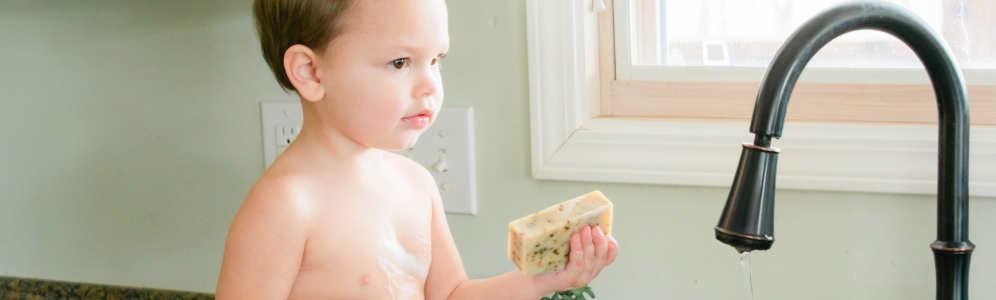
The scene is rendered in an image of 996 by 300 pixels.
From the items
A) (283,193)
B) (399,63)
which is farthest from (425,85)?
(283,193)

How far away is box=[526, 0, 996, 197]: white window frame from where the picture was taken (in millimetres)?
790

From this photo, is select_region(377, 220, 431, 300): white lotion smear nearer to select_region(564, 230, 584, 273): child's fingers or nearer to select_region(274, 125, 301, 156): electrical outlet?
select_region(564, 230, 584, 273): child's fingers

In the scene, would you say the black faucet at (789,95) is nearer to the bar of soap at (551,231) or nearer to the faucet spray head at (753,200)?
the faucet spray head at (753,200)

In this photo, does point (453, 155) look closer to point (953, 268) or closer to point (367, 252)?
point (367, 252)

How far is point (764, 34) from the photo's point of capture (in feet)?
2.91

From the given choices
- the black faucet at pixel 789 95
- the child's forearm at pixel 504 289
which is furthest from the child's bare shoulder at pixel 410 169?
the black faucet at pixel 789 95

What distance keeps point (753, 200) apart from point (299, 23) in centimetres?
40

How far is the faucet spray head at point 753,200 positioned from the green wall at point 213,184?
11.3 inches

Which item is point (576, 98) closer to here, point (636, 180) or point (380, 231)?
point (636, 180)

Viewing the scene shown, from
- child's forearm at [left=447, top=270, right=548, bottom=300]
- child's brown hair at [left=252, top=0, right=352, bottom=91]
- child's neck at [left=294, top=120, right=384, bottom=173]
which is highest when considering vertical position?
child's brown hair at [left=252, top=0, right=352, bottom=91]

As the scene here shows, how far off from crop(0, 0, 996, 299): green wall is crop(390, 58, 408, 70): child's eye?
0.31 meters

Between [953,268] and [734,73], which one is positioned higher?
[734,73]

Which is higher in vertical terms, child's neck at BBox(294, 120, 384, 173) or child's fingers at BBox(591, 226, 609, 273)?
child's neck at BBox(294, 120, 384, 173)

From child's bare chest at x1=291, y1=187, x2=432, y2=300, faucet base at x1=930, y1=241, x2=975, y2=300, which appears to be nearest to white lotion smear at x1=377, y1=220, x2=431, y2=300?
child's bare chest at x1=291, y1=187, x2=432, y2=300
